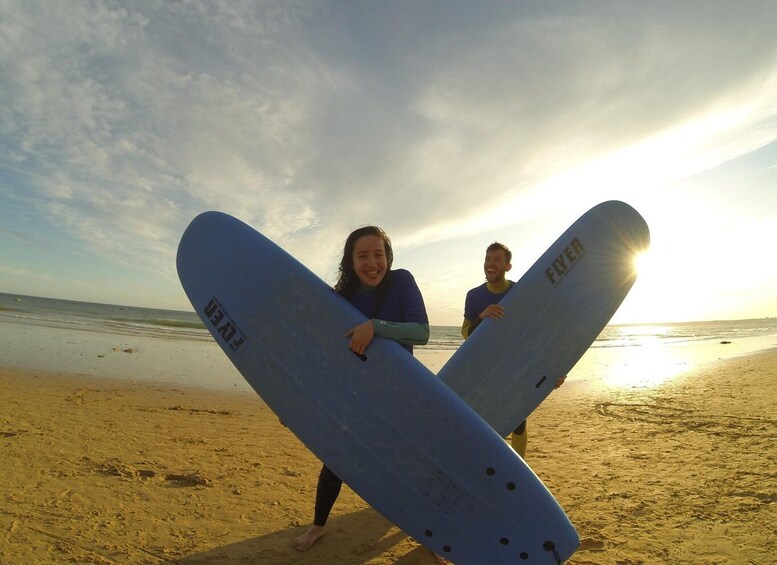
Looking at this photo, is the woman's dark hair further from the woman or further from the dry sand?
the dry sand

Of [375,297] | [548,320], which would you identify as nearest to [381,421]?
[375,297]

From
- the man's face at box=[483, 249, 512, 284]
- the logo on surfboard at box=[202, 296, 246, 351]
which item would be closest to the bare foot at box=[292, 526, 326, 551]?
the logo on surfboard at box=[202, 296, 246, 351]

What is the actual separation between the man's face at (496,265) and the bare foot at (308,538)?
6.73 ft

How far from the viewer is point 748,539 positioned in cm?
206

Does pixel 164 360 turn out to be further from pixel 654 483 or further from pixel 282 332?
pixel 654 483

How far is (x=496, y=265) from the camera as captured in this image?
3.10 metres

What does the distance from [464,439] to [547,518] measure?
0.43 metres

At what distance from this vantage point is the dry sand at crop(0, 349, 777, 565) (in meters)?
2.05

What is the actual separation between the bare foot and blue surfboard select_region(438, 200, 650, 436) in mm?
1232

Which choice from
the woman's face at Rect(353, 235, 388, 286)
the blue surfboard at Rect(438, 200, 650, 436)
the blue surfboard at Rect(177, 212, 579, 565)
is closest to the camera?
the blue surfboard at Rect(177, 212, 579, 565)

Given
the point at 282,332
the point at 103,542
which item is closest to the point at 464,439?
the point at 282,332

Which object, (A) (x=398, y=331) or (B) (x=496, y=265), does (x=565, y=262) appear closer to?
(B) (x=496, y=265)

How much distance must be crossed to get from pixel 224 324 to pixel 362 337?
0.89 metres

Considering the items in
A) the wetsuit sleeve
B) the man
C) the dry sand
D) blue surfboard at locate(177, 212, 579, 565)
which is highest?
the man
